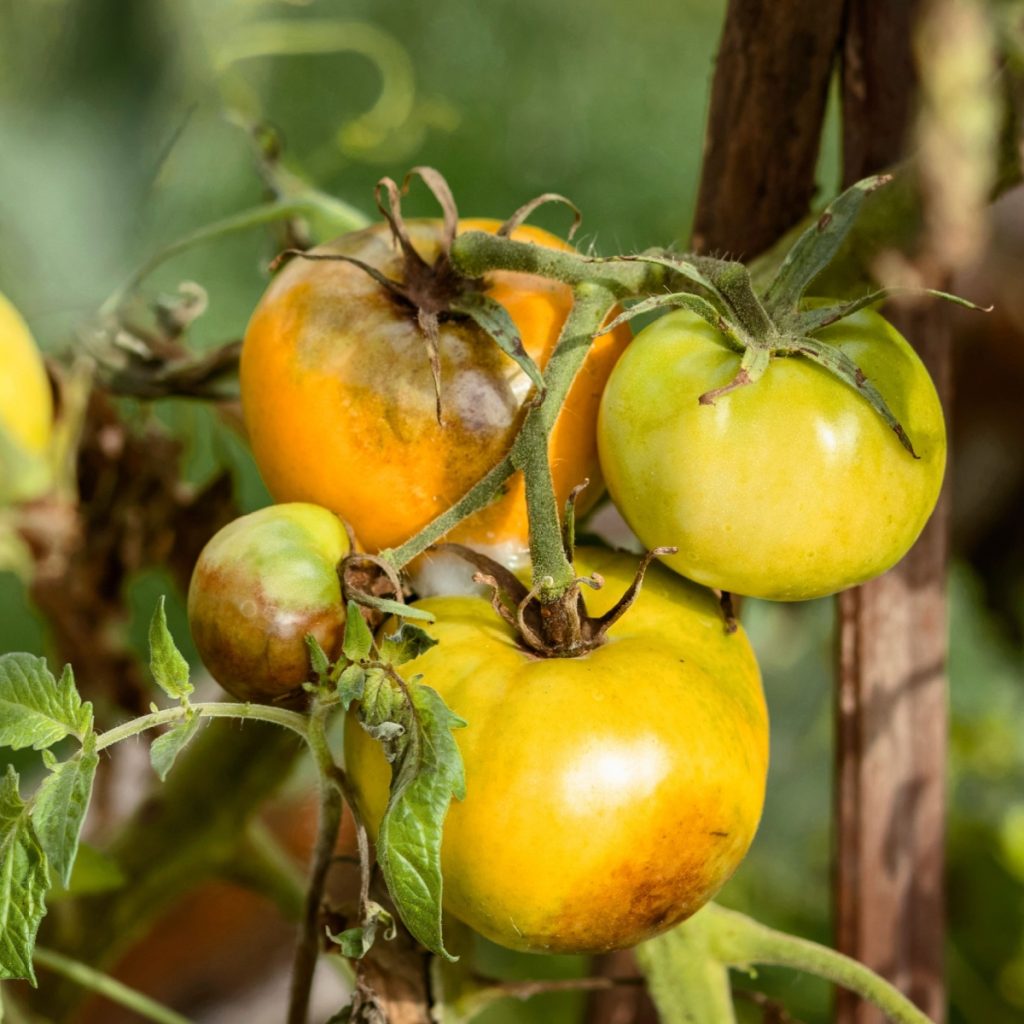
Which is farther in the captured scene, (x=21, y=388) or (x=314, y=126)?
(x=314, y=126)

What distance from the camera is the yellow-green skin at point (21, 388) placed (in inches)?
24.5

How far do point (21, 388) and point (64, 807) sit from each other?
1.14ft

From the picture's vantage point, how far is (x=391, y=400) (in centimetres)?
41

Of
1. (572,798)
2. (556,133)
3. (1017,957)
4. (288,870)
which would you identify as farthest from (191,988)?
(556,133)

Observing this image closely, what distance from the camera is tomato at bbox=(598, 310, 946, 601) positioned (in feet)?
1.19

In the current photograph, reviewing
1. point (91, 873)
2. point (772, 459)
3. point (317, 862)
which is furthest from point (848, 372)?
point (91, 873)

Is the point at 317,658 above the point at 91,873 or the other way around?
above

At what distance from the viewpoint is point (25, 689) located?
0.38 metres

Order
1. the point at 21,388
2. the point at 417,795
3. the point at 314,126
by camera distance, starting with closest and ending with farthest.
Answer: the point at 417,795 → the point at 21,388 → the point at 314,126

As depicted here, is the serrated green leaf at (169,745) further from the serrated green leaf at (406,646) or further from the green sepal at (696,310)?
the green sepal at (696,310)

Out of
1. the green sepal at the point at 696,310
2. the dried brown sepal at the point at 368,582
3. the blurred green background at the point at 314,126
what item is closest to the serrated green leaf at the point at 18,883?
the dried brown sepal at the point at 368,582

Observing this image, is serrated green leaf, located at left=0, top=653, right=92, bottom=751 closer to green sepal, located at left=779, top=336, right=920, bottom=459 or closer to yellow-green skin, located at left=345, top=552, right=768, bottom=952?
yellow-green skin, located at left=345, top=552, right=768, bottom=952

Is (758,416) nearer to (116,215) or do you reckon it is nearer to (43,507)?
(43,507)

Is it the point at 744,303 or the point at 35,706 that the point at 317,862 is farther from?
the point at 744,303
